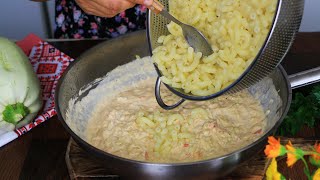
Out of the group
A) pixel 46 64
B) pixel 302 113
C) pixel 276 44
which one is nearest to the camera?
pixel 276 44

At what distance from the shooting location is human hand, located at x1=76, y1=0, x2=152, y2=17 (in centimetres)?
115

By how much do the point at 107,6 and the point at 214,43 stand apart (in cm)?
31

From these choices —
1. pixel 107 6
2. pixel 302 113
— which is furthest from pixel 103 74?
pixel 302 113

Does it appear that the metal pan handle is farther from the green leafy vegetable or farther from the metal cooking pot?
the green leafy vegetable

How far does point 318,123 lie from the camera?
1.26 metres

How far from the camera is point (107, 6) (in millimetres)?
1187

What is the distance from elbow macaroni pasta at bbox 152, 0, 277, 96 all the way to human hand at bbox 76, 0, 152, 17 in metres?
0.14

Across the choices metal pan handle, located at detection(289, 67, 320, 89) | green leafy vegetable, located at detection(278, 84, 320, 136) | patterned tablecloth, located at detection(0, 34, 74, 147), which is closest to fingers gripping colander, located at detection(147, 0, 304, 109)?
metal pan handle, located at detection(289, 67, 320, 89)

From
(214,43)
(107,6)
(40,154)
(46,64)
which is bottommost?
(40,154)

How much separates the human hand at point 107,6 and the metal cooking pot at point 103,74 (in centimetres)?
11

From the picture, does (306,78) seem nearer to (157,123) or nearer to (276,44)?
(276,44)

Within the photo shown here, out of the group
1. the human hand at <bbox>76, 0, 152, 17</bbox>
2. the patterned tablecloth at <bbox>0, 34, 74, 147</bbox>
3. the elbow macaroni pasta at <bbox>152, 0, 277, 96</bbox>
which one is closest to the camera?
the elbow macaroni pasta at <bbox>152, 0, 277, 96</bbox>

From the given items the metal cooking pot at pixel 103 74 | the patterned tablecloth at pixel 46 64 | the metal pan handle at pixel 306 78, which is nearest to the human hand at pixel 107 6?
the metal cooking pot at pixel 103 74

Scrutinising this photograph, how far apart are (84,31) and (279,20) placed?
108 cm
